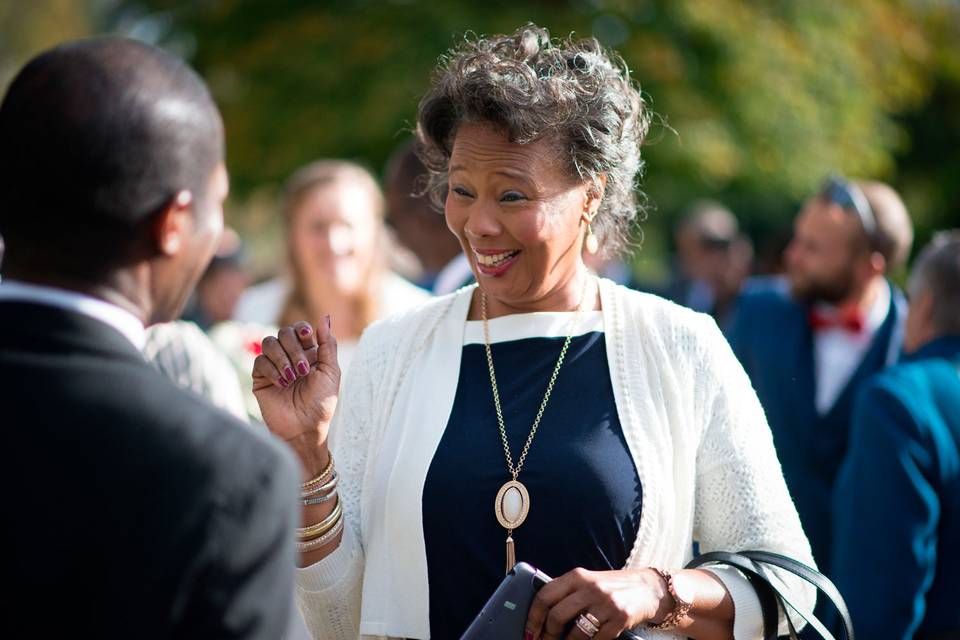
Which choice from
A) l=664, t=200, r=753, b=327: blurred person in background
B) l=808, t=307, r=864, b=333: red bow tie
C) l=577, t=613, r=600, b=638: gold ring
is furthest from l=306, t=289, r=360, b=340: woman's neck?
l=664, t=200, r=753, b=327: blurred person in background

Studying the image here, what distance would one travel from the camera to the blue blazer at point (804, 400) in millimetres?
5332

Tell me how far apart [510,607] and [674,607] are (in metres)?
0.40

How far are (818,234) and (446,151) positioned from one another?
3.24m

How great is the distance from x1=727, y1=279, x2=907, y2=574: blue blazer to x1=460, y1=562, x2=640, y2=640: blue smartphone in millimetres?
3137

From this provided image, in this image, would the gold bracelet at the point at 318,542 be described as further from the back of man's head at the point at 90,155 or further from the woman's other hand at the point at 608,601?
the back of man's head at the point at 90,155

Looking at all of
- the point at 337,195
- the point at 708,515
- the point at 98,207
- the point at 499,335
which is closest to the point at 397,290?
the point at 337,195

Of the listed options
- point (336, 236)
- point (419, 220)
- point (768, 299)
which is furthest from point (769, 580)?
point (768, 299)

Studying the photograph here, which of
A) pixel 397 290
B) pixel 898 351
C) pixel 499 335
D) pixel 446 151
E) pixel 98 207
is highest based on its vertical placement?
pixel 98 207

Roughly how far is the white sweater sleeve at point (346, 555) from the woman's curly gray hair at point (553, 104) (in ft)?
2.29

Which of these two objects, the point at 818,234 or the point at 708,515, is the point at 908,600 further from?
the point at 818,234

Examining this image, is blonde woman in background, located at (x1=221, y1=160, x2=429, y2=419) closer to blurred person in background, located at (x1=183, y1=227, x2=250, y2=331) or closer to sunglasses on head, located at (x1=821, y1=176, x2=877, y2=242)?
sunglasses on head, located at (x1=821, y1=176, x2=877, y2=242)

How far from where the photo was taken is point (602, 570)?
270cm

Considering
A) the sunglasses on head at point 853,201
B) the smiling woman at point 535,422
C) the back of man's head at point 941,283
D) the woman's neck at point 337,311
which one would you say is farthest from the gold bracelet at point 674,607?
the sunglasses on head at point 853,201

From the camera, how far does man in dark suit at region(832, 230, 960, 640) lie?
376 cm
